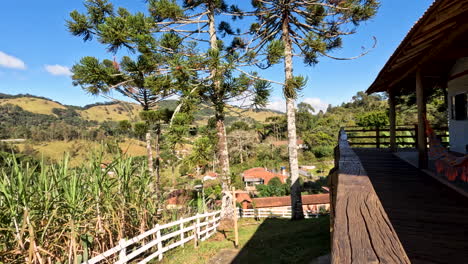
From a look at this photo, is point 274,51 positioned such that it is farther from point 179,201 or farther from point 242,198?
point 242,198

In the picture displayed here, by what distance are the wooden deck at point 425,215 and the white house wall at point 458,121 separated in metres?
3.14

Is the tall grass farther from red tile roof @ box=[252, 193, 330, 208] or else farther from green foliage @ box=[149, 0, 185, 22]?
red tile roof @ box=[252, 193, 330, 208]

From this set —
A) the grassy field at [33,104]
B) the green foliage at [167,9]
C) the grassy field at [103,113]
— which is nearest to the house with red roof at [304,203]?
the green foliage at [167,9]

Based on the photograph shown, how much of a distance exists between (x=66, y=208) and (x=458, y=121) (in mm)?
Result: 9955

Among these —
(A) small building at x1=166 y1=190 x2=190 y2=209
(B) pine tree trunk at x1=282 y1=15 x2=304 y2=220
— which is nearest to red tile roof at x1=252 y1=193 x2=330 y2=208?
(B) pine tree trunk at x1=282 y1=15 x2=304 y2=220

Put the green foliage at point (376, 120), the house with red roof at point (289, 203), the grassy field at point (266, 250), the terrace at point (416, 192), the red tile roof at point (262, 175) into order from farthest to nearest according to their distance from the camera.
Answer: the red tile roof at point (262, 175), the green foliage at point (376, 120), the house with red roof at point (289, 203), the grassy field at point (266, 250), the terrace at point (416, 192)

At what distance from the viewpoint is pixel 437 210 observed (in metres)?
3.35

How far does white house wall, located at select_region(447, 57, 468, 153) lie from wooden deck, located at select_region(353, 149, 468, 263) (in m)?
3.14

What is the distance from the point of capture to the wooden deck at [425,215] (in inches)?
94.9

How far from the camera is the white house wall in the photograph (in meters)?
6.90

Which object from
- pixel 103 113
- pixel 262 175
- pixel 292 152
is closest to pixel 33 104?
pixel 103 113

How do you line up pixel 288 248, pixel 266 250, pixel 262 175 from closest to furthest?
pixel 288 248 → pixel 266 250 → pixel 262 175

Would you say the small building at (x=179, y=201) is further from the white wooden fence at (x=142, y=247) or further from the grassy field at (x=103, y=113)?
the grassy field at (x=103, y=113)

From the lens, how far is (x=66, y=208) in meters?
3.67
